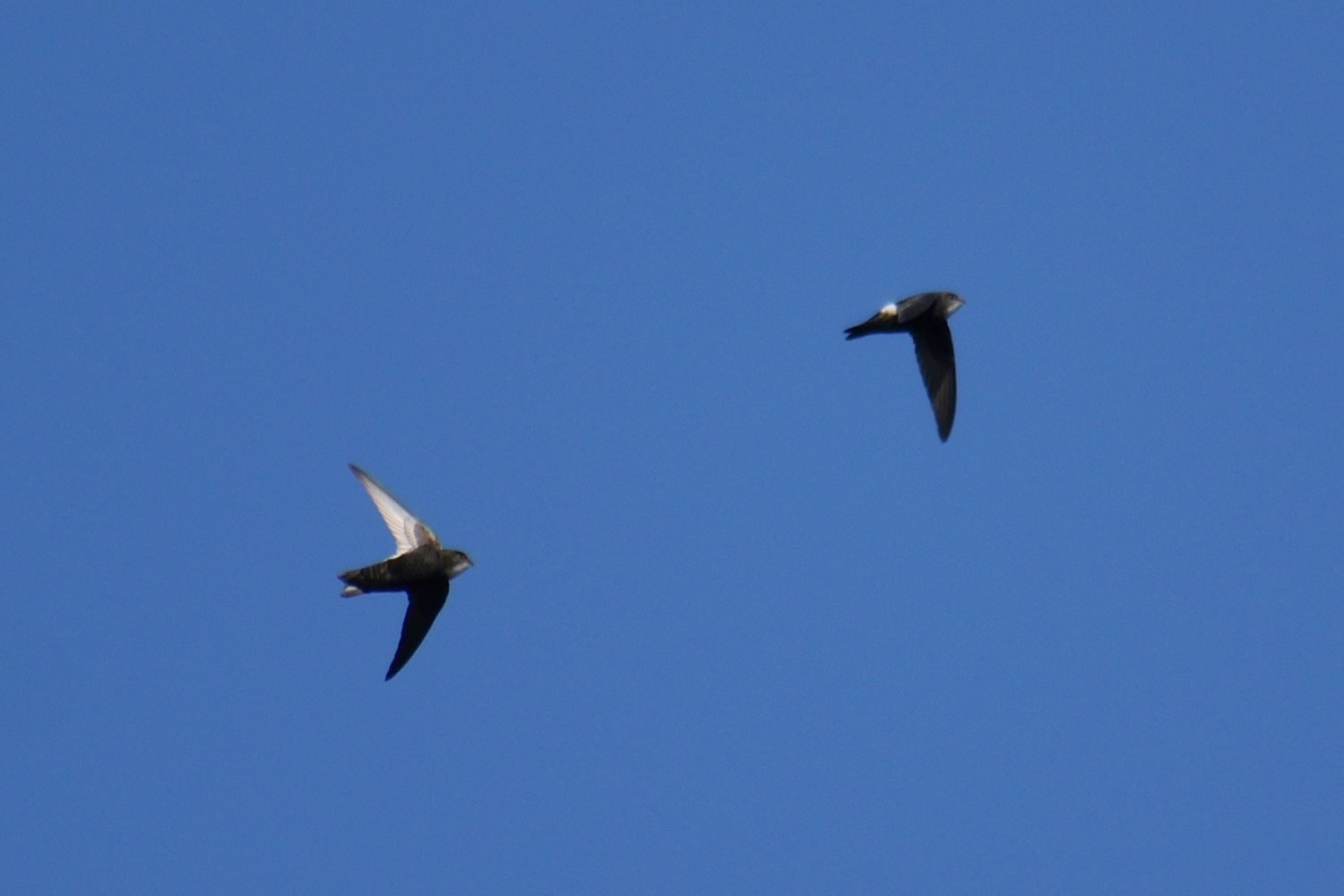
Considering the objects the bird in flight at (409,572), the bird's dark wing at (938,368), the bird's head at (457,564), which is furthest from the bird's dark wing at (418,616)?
the bird's dark wing at (938,368)

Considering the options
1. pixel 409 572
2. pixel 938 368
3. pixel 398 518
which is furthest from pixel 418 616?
pixel 938 368

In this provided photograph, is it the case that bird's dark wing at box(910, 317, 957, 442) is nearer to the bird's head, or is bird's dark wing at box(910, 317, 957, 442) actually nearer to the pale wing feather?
the bird's head

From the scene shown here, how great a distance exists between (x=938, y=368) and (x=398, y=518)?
6.60 metres

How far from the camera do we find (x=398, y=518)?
1527 centimetres

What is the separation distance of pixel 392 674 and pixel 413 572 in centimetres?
108

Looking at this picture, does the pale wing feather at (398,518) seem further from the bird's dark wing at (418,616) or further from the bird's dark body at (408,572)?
the bird's dark wing at (418,616)

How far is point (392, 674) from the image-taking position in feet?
49.1

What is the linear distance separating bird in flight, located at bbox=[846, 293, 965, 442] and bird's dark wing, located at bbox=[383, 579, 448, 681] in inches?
219

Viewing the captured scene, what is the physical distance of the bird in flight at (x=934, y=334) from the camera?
17.3 meters

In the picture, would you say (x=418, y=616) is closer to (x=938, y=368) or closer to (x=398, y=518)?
(x=398, y=518)

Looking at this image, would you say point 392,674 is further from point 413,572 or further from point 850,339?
point 850,339

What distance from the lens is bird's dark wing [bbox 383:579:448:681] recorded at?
594 inches

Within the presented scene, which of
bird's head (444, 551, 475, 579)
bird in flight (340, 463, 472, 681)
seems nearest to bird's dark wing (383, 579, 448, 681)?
bird in flight (340, 463, 472, 681)

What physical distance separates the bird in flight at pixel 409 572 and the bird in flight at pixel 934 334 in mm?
5423
